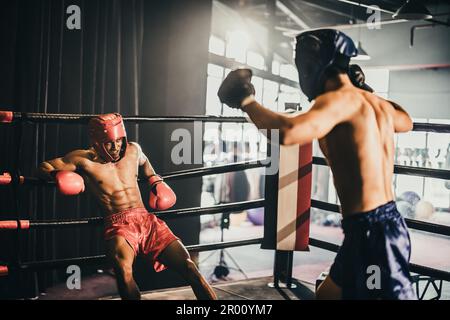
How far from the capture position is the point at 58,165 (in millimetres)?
2295

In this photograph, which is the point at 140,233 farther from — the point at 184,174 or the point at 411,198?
the point at 411,198

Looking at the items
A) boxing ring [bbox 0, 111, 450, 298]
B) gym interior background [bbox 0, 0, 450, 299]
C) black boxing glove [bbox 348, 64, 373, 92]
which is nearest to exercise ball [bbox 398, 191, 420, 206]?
gym interior background [bbox 0, 0, 450, 299]

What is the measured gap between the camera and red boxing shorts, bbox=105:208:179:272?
234 cm

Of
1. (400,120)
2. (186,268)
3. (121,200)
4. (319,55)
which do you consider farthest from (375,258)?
(121,200)

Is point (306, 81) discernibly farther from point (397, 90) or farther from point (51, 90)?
point (397, 90)

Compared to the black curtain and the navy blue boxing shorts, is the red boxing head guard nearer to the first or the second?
the black curtain

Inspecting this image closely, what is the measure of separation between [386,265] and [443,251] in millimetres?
5035

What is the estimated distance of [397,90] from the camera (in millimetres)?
8852

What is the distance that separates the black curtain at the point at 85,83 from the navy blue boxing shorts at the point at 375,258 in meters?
2.17

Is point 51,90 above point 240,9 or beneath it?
beneath

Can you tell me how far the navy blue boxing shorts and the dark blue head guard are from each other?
1.76 feet

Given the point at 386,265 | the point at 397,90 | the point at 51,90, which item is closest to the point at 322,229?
the point at 397,90

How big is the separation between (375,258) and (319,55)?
786mm

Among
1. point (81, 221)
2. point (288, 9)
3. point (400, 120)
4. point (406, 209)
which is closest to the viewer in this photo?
point (400, 120)
